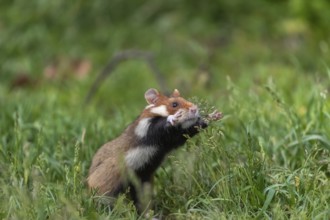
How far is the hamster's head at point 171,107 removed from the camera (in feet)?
16.2

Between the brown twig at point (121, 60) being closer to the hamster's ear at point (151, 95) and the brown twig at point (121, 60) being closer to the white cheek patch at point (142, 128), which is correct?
the hamster's ear at point (151, 95)

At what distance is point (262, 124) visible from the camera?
602cm

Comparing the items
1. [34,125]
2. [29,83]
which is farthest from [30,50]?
[34,125]

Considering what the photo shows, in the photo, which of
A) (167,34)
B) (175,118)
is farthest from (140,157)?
(167,34)

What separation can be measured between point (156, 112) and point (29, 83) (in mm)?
5095

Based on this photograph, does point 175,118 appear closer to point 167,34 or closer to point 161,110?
point 161,110

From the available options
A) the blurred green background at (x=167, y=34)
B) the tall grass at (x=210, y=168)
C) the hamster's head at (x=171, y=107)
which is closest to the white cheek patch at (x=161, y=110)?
the hamster's head at (x=171, y=107)

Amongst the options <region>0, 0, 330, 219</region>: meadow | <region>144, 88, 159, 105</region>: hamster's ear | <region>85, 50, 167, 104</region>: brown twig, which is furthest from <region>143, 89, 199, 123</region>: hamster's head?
<region>85, 50, 167, 104</region>: brown twig

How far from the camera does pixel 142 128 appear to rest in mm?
5055

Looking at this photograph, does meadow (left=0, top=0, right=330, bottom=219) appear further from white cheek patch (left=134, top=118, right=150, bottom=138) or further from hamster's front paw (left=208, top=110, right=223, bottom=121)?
white cheek patch (left=134, top=118, right=150, bottom=138)

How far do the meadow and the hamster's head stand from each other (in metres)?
0.14

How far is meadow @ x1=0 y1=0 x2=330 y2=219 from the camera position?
4660 millimetres

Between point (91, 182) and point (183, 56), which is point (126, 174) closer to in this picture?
point (91, 182)

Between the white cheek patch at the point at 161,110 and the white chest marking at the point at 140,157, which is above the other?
the white cheek patch at the point at 161,110
